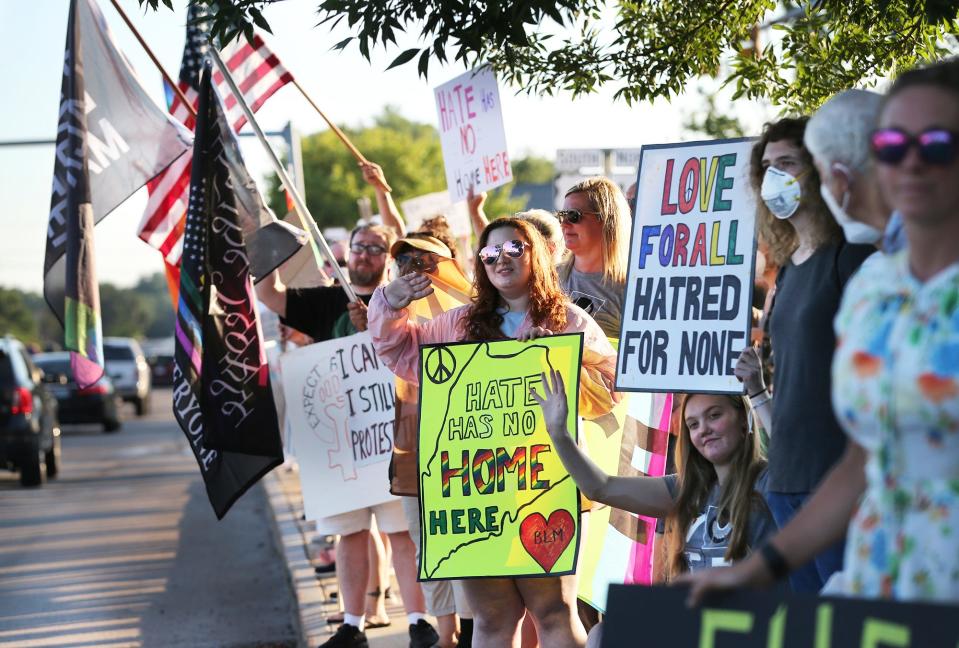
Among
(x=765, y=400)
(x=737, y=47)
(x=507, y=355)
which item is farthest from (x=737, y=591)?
(x=737, y=47)

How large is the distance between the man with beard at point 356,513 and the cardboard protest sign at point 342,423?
0.10 metres

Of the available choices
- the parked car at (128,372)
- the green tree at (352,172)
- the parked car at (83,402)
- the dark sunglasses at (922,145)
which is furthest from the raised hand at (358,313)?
the green tree at (352,172)

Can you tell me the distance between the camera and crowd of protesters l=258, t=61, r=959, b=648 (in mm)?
2514

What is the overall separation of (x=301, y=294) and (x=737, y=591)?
16.5 ft

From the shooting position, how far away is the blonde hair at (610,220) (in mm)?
5852

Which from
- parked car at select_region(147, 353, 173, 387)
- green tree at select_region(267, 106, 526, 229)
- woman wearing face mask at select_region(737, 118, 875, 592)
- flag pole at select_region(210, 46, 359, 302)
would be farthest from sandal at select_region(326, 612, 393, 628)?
parked car at select_region(147, 353, 173, 387)

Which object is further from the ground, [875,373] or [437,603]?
[875,373]

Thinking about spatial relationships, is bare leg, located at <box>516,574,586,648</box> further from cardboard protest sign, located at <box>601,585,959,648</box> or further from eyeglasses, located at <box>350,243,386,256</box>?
eyeglasses, located at <box>350,243,386,256</box>

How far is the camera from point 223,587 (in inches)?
407

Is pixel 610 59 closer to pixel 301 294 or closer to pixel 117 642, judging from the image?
pixel 301 294

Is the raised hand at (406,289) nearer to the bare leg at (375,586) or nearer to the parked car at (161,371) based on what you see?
the bare leg at (375,586)

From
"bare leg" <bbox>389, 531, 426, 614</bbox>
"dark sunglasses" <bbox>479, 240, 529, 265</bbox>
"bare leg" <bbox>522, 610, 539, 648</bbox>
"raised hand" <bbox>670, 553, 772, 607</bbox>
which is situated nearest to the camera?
"raised hand" <bbox>670, 553, 772, 607</bbox>

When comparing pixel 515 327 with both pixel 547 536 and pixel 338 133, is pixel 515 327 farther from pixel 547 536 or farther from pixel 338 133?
pixel 338 133

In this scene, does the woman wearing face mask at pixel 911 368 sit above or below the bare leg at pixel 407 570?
above
